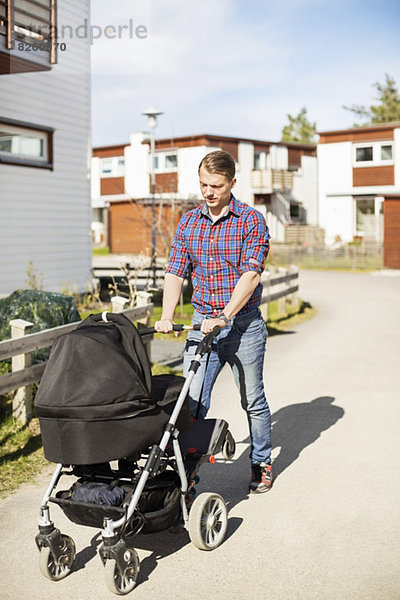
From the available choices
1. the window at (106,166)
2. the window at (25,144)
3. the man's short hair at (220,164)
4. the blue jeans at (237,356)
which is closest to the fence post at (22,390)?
the blue jeans at (237,356)

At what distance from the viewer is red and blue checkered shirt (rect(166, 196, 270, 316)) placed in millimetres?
4703

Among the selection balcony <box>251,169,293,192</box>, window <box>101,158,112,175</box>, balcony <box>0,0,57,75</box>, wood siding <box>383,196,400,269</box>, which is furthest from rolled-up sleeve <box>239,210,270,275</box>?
window <box>101,158,112,175</box>

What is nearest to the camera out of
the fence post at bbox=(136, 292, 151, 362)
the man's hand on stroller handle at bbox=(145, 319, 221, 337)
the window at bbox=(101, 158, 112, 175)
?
the man's hand on stroller handle at bbox=(145, 319, 221, 337)

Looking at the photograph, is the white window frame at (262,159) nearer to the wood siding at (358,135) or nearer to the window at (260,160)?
the window at (260,160)

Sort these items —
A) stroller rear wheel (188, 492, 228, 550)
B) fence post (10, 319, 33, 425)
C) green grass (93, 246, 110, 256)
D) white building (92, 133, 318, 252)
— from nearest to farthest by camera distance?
stroller rear wheel (188, 492, 228, 550)
fence post (10, 319, 33, 425)
white building (92, 133, 318, 252)
green grass (93, 246, 110, 256)

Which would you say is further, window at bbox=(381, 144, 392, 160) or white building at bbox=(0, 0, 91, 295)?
window at bbox=(381, 144, 392, 160)

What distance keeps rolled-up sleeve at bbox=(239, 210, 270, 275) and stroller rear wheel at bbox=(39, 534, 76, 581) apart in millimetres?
1913

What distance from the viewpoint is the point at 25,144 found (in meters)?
15.6

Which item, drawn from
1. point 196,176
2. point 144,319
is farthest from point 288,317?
point 196,176

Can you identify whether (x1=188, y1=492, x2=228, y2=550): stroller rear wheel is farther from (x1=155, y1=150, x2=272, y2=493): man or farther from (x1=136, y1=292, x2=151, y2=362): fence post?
(x1=136, y1=292, x2=151, y2=362): fence post

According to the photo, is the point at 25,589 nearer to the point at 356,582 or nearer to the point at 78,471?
the point at 78,471

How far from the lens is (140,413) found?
3.76m

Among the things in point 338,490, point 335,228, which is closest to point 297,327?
point 338,490

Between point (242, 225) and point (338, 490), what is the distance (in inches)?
78.3
